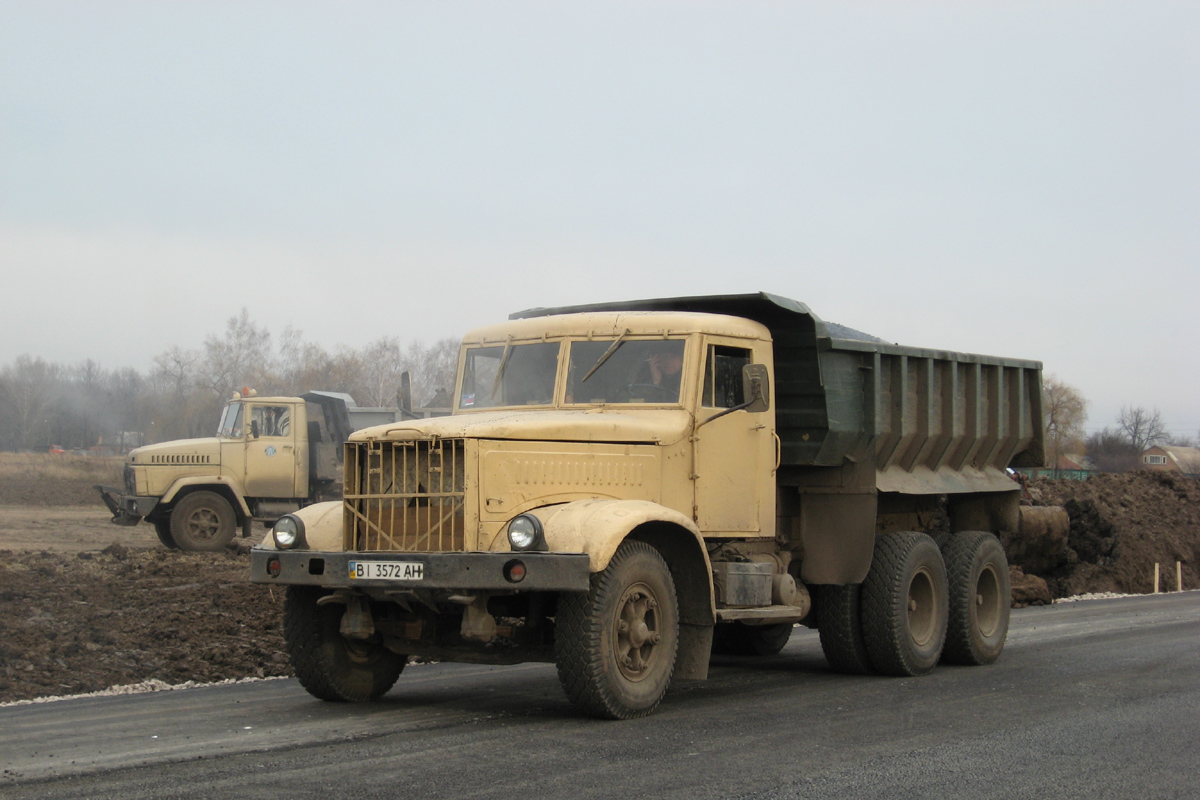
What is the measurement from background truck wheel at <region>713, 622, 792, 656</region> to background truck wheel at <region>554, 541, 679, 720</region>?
373 centimetres

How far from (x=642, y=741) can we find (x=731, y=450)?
106 inches

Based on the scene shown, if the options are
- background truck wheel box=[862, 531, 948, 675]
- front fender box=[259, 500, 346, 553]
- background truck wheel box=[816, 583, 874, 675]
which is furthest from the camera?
background truck wheel box=[816, 583, 874, 675]

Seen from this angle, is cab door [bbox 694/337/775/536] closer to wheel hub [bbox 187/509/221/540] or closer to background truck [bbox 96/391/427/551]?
background truck [bbox 96/391/427/551]

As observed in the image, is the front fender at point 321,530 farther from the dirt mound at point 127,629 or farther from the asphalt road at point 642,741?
the dirt mound at point 127,629

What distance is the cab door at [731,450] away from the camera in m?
8.95

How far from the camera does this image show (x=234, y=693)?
30.1 feet

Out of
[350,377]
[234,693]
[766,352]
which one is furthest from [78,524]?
[350,377]

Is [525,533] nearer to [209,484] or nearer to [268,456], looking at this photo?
[268,456]

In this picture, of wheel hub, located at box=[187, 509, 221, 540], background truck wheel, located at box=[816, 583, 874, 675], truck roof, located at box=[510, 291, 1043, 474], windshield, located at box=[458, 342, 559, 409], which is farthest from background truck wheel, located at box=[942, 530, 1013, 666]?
wheel hub, located at box=[187, 509, 221, 540]

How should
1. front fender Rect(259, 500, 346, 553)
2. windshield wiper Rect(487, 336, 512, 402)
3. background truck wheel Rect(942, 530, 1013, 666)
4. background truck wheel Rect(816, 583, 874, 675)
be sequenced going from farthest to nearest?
1. background truck wheel Rect(942, 530, 1013, 666)
2. background truck wheel Rect(816, 583, 874, 675)
3. windshield wiper Rect(487, 336, 512, 402)
4. front fender Rect(259, 500, 346, 553)

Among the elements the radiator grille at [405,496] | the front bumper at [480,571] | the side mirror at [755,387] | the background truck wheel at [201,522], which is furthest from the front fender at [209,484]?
the side mirror at [755,387]

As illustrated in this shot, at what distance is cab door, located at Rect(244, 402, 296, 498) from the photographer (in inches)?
787

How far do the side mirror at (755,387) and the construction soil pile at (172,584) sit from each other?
4553 millimetres

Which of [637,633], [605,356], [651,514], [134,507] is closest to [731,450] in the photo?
[605,356]
